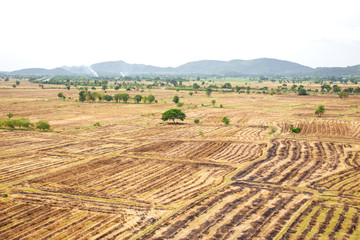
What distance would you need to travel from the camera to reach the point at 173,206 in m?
26.5

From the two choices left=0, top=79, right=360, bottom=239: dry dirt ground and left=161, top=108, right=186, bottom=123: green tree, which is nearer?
left=0, top=79, right=360, bottom=239: dry dirt ground

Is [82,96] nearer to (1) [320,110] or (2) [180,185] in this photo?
(1) [320,110]

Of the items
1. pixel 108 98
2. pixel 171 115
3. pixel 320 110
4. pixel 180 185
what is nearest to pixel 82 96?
pixel 108 98

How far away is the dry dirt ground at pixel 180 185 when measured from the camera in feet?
74.7

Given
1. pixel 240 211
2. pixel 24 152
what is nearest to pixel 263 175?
pixel 240 211

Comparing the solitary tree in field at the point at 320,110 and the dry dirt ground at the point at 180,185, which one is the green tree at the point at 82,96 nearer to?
the dry dirt ground at the point at 180,185

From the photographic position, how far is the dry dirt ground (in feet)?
74.7

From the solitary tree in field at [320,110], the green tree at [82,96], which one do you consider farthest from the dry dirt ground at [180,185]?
the green tree at [82,96]

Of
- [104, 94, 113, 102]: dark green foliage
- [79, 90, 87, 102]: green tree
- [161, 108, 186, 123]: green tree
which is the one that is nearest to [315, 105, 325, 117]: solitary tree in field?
[161, 108, 186, 123]: green tree

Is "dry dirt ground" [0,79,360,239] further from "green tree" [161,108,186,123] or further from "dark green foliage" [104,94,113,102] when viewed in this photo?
"dark green foliage" [104,94,113,102]

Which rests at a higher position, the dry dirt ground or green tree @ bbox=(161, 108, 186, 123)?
green tree @ bbox=(161, 108, 186, 123)

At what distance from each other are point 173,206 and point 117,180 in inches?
356

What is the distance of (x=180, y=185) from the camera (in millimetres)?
31766

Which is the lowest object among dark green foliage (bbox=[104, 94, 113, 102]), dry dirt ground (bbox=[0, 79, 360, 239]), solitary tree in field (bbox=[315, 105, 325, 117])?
dry dirt ground (bbox=[0, 79, 360, 239])
